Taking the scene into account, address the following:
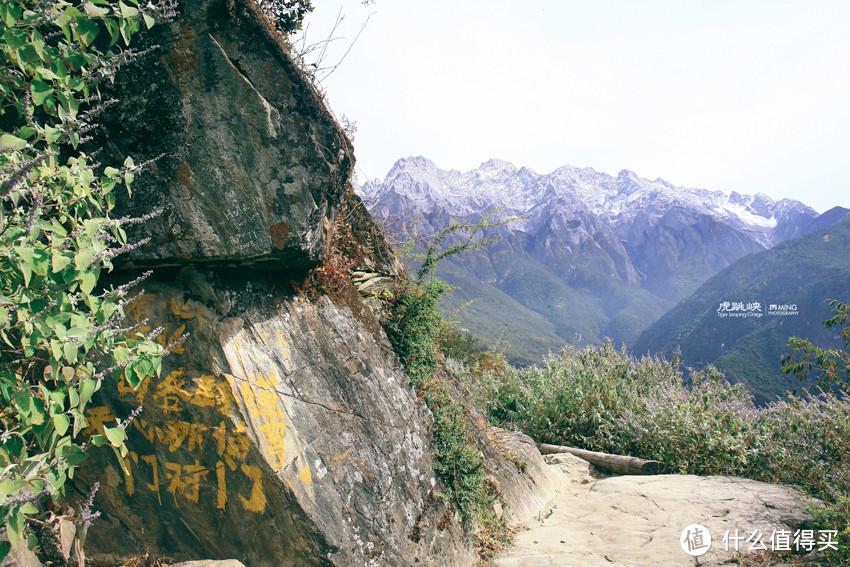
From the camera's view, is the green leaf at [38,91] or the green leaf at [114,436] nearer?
the green leaf at [114,436]

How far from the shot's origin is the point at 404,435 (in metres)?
5.23

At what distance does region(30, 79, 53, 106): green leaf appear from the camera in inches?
103

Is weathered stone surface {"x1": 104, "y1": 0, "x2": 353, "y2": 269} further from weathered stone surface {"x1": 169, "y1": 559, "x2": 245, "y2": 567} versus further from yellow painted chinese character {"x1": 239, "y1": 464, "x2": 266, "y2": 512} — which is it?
weathered stone surface {"x1": 169, "y1": 559, "x2": 245, "y2": 567}

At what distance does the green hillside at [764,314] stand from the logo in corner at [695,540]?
89184mm

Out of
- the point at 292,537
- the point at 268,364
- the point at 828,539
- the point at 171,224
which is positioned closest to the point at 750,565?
the point at 828,539

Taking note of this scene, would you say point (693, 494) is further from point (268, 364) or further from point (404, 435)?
point (268, 364)

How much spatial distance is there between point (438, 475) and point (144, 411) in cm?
355

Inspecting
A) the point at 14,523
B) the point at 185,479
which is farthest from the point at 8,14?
the point at 185,479

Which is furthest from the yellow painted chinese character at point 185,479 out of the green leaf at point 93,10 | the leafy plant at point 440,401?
the green leaf at point 93,10

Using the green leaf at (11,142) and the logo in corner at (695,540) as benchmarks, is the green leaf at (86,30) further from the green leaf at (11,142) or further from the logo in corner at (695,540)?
the logo in corner at (695,540)

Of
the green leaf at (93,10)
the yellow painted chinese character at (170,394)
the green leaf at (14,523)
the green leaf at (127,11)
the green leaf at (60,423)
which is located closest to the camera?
the green leaf at (14,523)

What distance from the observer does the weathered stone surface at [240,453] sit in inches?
146

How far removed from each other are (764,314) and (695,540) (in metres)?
152

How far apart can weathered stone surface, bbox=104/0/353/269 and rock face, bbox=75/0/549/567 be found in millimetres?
12
